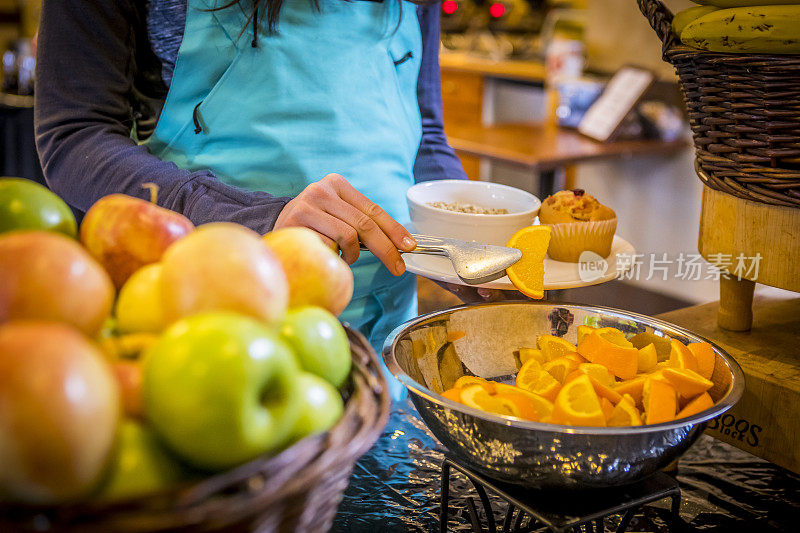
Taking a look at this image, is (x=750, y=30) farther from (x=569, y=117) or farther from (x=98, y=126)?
(x=569, y=117)

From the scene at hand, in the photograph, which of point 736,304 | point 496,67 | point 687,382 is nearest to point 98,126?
point 687,382

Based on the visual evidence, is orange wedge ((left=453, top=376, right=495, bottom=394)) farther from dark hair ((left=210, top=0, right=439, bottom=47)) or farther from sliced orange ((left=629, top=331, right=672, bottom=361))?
dark hair ((left=210, top=0, right=439, bottom=47))

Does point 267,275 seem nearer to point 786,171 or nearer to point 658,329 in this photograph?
point 658,329

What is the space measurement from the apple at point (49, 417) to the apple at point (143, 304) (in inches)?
4.1

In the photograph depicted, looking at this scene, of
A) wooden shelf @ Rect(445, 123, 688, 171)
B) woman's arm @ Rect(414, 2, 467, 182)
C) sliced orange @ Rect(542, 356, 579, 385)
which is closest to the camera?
sliced orange @ Rect(542, 356, 579, 385)

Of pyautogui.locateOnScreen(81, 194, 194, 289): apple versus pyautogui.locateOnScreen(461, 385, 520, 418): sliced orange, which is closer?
pyautogui.locateOnScreen(81, 194, 194, 289): apple

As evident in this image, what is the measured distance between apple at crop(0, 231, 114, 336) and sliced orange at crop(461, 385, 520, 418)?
0.35 metres

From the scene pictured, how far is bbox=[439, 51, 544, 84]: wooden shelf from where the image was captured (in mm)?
3744

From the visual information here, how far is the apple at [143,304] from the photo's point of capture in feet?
1.56

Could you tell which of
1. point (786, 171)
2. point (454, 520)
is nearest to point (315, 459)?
point (454, 520)

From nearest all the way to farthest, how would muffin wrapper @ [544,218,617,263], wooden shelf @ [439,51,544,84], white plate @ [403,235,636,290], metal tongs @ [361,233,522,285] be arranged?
metal tongs @ [361,233,522,285] → white plate @ [403,235,636,290] → muffin wrapper @ [544,218,617,263] → wooden shelf @ [439,51,544,84]

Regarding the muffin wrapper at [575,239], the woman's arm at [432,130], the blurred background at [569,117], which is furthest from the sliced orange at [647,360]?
the blurred background at [569,117]

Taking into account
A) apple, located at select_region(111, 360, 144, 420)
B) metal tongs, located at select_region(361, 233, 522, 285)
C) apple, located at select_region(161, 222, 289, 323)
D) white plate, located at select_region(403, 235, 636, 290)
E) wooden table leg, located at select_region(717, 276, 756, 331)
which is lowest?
wooden table leg, located at select_region(717, 276, 756, 331)

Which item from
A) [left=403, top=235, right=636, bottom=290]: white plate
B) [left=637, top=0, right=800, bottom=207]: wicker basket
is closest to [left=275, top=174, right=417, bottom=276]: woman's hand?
[left=403, top=235, right=636, bottom=290]: white plate
